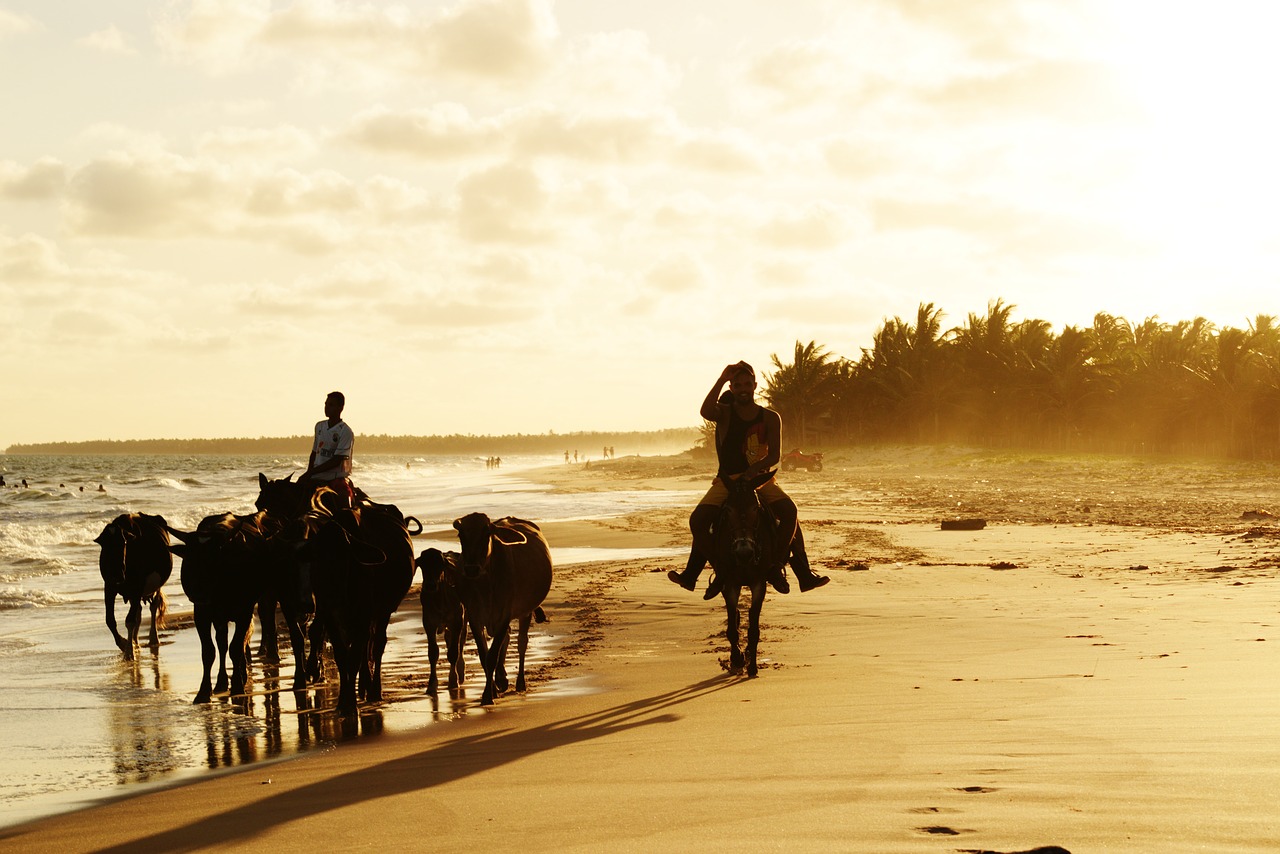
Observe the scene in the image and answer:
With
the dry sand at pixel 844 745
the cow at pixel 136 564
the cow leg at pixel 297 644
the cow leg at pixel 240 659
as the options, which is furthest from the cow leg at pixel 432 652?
the cow at pixel 136 564

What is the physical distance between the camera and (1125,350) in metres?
79.2

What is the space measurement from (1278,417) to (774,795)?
64.6 metres

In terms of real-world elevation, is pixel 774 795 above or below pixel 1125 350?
below

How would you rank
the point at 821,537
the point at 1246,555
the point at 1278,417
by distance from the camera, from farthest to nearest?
the point at 1278,417 → the point at 821,537 → the point at 1246,555

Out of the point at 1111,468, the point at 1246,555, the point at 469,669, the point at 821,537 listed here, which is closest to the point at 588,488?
the point at 1111,468

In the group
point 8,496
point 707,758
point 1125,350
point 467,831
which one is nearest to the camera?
point 467,831

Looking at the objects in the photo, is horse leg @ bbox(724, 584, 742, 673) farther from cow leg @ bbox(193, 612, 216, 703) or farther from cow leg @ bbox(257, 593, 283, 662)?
cow leg @ bbox(193, 612, 216, 703)

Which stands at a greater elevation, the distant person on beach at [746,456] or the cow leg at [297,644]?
the distant person on beach at [746,456]

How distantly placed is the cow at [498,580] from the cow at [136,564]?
16.1 feet

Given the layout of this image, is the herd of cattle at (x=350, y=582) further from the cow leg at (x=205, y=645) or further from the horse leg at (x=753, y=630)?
the horse leg at (x=753, y=630)

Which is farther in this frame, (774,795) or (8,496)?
(8,496)

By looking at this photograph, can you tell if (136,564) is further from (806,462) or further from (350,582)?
(806,462)

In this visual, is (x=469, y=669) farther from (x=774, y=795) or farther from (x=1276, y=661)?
(x=1276, y=661)

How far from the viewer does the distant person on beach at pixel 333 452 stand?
1158 cm
